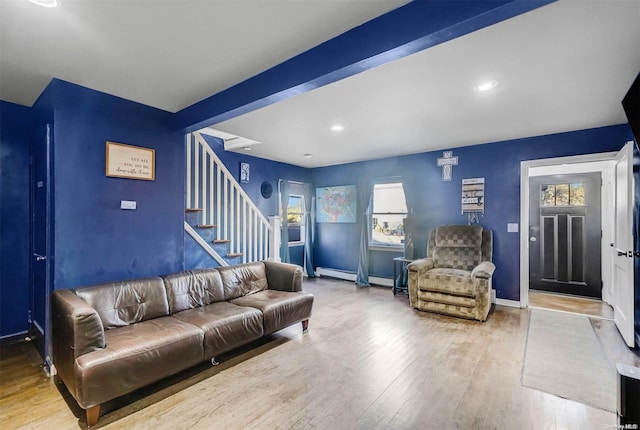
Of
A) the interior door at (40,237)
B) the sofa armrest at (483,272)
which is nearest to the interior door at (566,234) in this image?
the sofa armrest at (483,272)

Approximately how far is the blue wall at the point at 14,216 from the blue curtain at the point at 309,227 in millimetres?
4403

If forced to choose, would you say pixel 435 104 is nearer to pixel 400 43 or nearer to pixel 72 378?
pixel 400 43

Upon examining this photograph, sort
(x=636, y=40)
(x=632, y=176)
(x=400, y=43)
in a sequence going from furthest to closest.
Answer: (x=632, y=176) < (x=636, y=40) < (x=400, y=43)

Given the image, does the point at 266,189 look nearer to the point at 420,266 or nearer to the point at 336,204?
the point at 336,204

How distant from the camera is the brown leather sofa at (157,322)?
1.92 meters

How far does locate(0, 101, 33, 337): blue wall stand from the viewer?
3012mm

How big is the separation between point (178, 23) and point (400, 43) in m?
1.34

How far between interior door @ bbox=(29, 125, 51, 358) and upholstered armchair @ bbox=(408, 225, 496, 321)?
13.3 feet

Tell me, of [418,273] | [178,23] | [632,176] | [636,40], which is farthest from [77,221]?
[632,176]

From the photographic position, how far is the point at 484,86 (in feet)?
8.50

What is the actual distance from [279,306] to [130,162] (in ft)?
6.87

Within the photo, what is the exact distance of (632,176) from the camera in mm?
2973

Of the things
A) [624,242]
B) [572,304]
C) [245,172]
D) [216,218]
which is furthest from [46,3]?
[572,304]

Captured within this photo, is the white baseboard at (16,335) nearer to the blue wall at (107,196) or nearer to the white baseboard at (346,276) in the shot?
the blue wall at (107,196)
